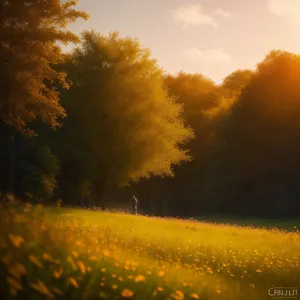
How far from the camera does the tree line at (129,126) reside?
2353cm

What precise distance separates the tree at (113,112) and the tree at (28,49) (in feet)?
41.2

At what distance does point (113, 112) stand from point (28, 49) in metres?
14.8

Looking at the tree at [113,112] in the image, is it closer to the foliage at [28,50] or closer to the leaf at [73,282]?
the foliage at [28,50]

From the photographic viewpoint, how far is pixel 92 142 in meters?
37.7

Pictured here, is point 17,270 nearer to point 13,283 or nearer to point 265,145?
point 13,283

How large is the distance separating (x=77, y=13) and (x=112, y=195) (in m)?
40.7

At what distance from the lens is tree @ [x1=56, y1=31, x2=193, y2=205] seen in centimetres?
3738

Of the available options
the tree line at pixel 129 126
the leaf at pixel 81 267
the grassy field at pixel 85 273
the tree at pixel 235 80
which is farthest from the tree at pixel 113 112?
the tree at pixel 235 80

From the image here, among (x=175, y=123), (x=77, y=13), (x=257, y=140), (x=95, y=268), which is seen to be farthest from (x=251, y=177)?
(x=95, y=268)

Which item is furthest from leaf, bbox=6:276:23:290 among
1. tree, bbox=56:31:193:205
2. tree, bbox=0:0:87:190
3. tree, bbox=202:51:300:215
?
tree, bbox=202:51:300:215

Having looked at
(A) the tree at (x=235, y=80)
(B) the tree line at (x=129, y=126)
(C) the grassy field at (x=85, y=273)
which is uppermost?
(A) the tree at (x=235, y=80)

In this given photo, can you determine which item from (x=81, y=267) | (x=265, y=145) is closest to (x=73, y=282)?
(x=81, y=267)

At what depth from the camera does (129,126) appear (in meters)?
38.3

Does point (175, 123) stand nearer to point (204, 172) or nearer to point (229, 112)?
point (229, 112)
